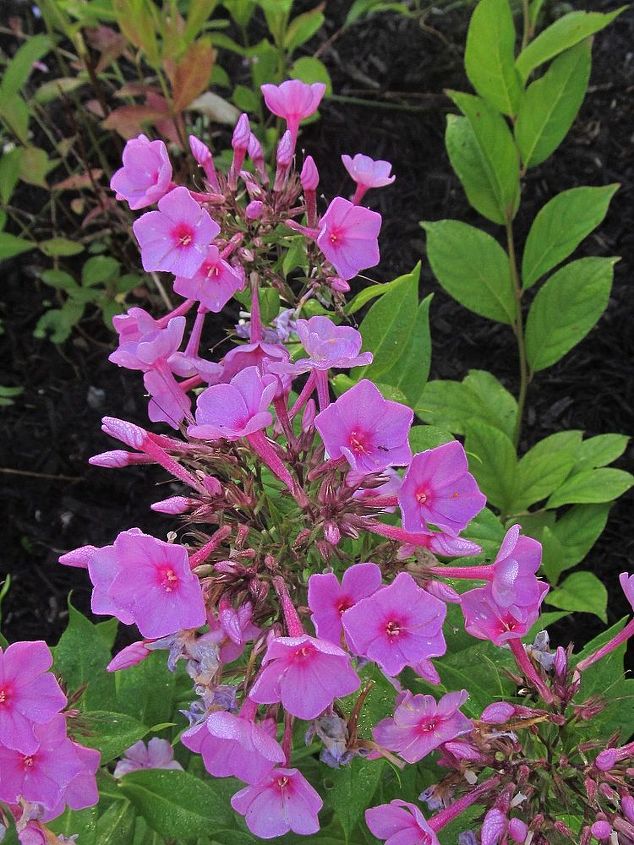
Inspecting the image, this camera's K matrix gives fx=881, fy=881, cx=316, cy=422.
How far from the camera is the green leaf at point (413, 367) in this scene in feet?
5.77

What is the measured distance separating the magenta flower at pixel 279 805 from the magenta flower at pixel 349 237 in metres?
0.75

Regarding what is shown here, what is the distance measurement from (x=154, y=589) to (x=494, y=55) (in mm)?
1574

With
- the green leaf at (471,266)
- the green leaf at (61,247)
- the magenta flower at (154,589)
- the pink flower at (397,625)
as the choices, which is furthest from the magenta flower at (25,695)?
the green leaf at (61,247)

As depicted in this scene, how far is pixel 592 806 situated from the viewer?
1.15 metres

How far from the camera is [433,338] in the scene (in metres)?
3.09

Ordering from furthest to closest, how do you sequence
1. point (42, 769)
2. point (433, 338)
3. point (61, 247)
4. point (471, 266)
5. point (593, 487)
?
point (433, 338) → point (61, 247) → point (471, 266) → point (593, 487) → point (42, 769)

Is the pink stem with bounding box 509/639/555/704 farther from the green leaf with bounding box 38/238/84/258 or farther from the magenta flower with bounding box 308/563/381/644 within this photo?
the green leaf with bounding box 38/238/84/258

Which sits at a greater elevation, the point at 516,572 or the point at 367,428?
the point at 367,428

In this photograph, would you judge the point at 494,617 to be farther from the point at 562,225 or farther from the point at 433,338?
the point at 433,338

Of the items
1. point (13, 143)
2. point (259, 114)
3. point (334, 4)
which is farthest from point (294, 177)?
point (334, 4)

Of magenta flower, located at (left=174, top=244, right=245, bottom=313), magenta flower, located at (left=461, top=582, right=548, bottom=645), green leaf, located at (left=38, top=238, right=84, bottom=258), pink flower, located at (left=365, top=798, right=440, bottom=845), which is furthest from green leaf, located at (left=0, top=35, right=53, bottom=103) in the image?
pink flower, located at (left=365, top=798, right=440, bottom=845)

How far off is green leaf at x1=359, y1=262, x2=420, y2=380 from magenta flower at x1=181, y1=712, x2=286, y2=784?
0.73 meters

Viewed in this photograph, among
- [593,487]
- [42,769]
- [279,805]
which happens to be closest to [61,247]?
[593,487]

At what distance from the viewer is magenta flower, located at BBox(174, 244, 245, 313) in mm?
1319
